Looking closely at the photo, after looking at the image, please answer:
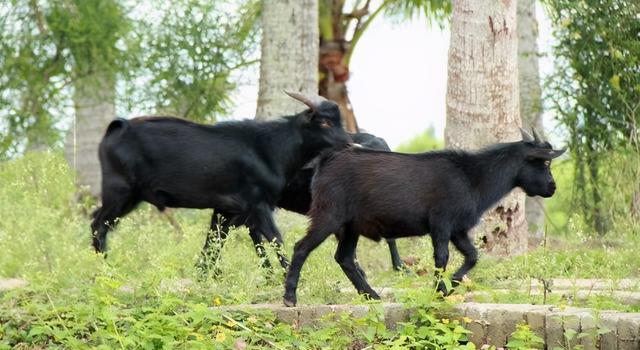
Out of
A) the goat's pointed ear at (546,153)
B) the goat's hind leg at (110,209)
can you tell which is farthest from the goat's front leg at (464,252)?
the goat's hind leg at (110,209)

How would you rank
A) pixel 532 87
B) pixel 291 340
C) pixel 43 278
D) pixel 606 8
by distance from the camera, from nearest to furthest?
pixel 291 340 → pixel 43 278 → pixel 606 8 → pixel 532 87

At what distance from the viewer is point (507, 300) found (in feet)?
28.3

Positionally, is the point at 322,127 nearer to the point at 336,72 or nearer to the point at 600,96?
the point at 600,96

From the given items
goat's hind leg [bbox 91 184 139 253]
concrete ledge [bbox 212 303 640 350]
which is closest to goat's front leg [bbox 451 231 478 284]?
concrete ledge [bbox 212 303 640 350]

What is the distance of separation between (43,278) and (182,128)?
7.54ft

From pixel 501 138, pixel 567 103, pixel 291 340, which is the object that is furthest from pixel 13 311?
pixel 567 103

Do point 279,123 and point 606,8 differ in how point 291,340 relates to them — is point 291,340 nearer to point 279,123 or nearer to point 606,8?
point 279,123

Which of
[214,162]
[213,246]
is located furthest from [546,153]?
[214,162]

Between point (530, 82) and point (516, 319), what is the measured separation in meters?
10.8

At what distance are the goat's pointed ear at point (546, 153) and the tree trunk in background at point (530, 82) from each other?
7.78 m

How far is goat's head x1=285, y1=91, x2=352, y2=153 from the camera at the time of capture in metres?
11.0

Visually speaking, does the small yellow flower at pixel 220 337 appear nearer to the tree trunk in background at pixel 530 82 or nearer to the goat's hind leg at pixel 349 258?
the goat's hind leg at pixel 349 258

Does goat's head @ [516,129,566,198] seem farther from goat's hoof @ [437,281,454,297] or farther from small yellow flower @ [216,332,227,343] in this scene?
small yellow flower @ [216,332,227,343]

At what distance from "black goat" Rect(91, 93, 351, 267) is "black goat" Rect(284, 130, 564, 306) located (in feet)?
5.75
